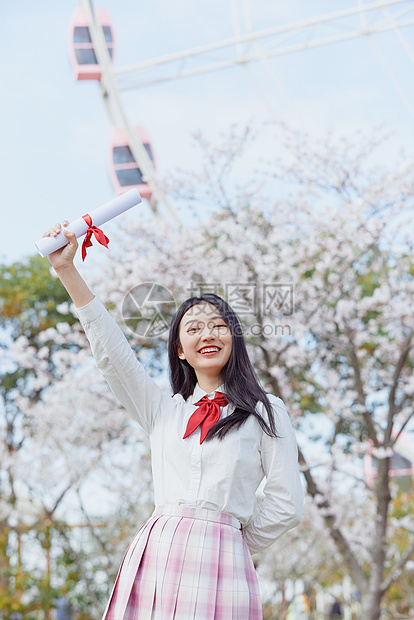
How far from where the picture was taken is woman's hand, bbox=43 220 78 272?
58.4 inches

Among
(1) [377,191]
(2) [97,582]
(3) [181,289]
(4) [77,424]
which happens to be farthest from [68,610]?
(1) [377,191]

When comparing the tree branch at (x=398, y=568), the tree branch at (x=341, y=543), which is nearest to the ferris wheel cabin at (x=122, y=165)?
the tree branch at (x=341, y=543)

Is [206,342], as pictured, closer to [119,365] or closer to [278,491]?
[119,365]

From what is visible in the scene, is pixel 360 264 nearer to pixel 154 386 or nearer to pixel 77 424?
pixel 77 424

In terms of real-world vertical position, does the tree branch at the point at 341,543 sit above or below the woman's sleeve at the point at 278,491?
below

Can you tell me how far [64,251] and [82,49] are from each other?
7.83 meters

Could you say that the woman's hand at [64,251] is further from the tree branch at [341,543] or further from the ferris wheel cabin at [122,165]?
the ferris wheel cabin at [122,165]

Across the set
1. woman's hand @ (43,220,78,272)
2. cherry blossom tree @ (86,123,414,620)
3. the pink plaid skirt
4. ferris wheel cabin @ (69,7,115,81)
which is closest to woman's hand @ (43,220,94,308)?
woman's hand @ (43,220,78,272)

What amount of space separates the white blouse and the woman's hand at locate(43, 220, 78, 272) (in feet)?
0.37

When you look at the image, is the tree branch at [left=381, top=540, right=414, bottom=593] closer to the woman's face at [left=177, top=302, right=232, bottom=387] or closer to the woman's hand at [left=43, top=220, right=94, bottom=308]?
the woman's face at [left=177, top=302, right=232, bottom=387]

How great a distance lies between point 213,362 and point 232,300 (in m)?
3.13

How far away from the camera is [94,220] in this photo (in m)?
1.51

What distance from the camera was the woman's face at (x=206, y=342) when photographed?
67.2 inches

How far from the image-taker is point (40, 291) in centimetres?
1009
